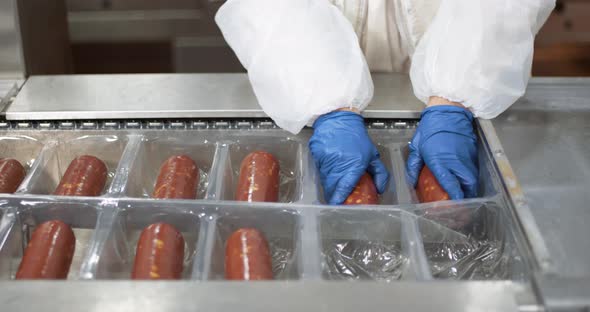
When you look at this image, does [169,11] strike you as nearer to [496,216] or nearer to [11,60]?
[11,60]

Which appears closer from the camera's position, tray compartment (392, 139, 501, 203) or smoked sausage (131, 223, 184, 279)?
smoked sausage (131, 223, 184, 279)

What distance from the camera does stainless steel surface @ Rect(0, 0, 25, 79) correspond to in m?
2.11

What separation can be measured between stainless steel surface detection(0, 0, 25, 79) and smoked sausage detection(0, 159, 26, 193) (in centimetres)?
41

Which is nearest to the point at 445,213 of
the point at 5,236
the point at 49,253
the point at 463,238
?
the point at 463,238

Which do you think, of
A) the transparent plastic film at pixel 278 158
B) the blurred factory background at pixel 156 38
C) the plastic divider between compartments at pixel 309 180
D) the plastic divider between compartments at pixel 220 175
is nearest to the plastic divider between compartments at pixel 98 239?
the plastic divider between compartments at pixel 220 175

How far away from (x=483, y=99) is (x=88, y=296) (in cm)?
122

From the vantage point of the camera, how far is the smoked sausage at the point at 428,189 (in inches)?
68.7

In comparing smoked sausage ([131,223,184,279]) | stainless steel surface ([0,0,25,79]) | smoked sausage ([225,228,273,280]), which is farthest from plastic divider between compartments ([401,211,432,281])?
stainless steel surface ([0,0,25,79])

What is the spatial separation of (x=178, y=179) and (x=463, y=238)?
79 centimetres

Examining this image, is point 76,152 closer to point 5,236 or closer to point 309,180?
point 5,236

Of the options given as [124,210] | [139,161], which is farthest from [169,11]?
[124,210]

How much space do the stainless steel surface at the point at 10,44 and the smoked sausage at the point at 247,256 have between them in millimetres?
1060

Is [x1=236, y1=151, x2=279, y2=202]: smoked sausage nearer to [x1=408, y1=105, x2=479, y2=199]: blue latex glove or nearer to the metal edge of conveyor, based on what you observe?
[x1=408, y1=105, x2=479, y2=199]: blue latex glove

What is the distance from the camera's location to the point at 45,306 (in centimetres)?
128
